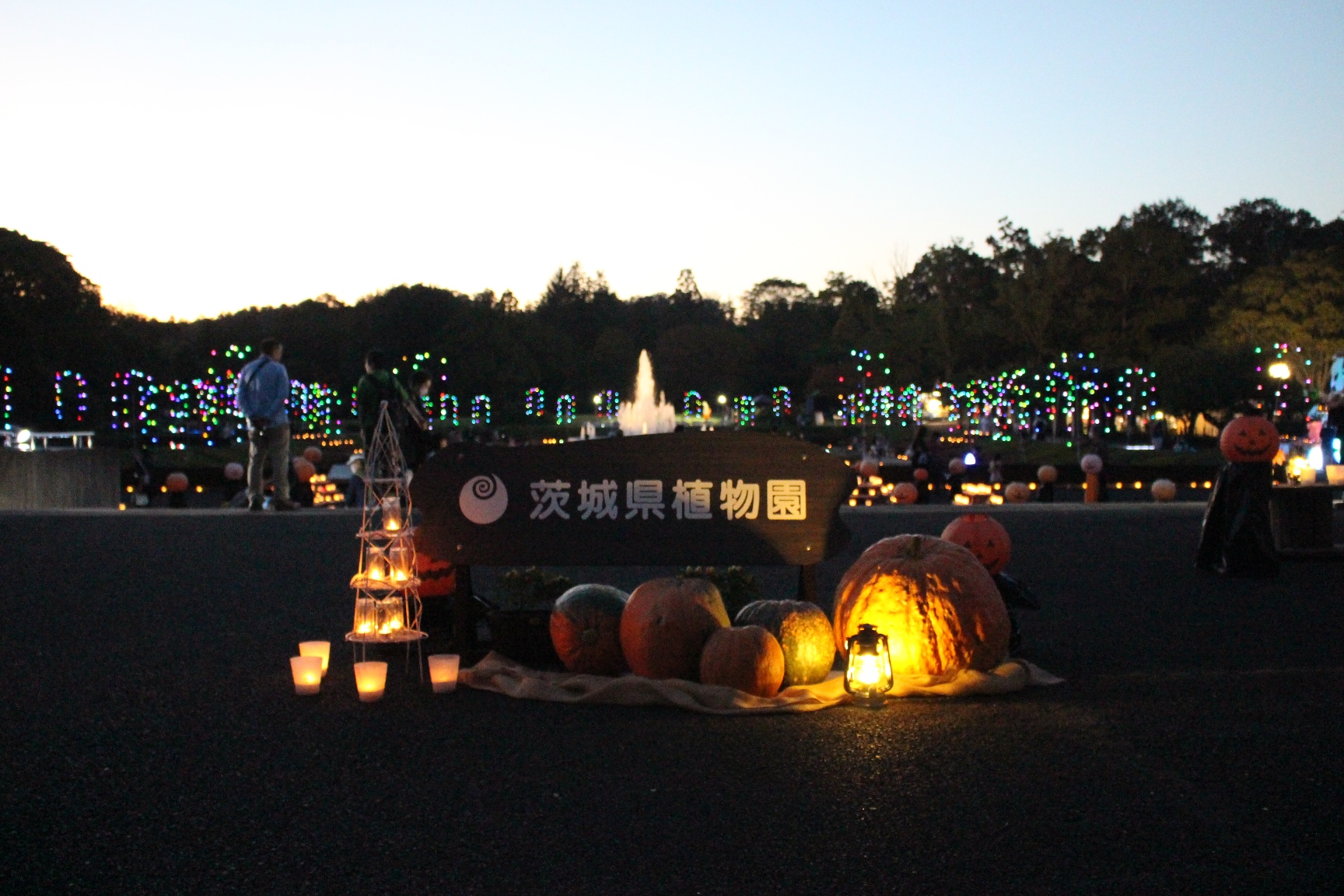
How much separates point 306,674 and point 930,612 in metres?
2.91

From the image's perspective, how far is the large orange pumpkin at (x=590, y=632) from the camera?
22.3ft

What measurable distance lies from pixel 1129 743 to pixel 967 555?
66.8 inches

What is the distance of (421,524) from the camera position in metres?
7.10

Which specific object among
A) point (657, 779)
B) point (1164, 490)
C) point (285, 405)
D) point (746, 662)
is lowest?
point (657, 779)

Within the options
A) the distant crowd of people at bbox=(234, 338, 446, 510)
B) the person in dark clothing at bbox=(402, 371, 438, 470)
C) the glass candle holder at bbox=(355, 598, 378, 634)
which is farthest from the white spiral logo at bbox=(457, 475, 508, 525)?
the person in dark clothing at bbox=(402, 371, 438, 470)

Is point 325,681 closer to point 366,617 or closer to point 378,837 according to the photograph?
point 366,617

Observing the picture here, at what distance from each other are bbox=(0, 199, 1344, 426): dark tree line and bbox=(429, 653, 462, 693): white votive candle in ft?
163

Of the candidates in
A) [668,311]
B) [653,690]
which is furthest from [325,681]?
[668,311]

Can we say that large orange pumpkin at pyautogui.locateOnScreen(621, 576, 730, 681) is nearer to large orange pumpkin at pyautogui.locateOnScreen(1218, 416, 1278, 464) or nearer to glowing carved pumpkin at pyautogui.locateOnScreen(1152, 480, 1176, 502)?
large orange pumpkin at pyautogui.locateOnScreen(1218, 416, 1278, 464)

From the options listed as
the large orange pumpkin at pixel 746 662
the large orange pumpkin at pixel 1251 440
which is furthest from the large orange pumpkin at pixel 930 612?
the large orange pumpkin at pixel 1251 440

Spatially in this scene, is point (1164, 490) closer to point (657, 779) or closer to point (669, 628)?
point (669, 628)

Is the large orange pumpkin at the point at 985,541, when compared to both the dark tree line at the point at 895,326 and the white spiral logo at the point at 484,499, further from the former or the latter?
the dark tree line at the point at 895,326

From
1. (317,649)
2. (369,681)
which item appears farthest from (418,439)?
(369,681)

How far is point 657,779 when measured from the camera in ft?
16.5
